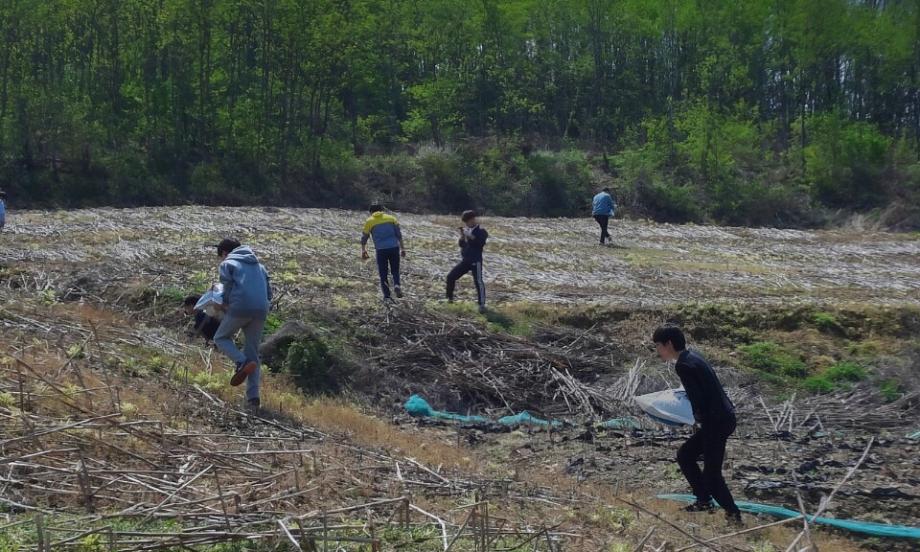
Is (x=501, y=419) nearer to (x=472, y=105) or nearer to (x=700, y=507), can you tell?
(x=700, y=507)

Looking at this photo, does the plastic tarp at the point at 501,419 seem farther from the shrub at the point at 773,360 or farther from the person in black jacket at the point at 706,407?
the shrub at the point at 773,360

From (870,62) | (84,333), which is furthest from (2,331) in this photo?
(870,62)

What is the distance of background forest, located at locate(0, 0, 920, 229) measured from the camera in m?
38.8

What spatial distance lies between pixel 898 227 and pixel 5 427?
38.1m

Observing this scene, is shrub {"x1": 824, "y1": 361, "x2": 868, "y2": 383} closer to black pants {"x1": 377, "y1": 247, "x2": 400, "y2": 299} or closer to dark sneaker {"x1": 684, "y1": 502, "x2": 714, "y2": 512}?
black pants {"x1": 377, "y1": 247, "x2": 400, "y2": 299}

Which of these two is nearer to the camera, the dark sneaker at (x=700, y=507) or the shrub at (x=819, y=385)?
the dark sneaker at (x=700, y=507)

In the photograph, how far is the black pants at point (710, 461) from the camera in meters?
8.23

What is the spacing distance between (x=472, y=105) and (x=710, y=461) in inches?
1780

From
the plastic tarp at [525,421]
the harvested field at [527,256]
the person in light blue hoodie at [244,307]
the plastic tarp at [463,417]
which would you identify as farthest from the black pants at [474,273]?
the person in light blue hoodie at [244,307]

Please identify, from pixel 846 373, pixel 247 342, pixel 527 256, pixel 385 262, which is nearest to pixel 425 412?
pixel 247 342

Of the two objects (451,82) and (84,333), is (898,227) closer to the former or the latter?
(451,82)

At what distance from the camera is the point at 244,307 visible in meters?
9.84

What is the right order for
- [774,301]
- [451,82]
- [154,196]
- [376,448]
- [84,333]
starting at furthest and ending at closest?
[451,82]
[154,196]
[774,301]
[84,333]
[376,448]

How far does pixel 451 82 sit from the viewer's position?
165 feet
